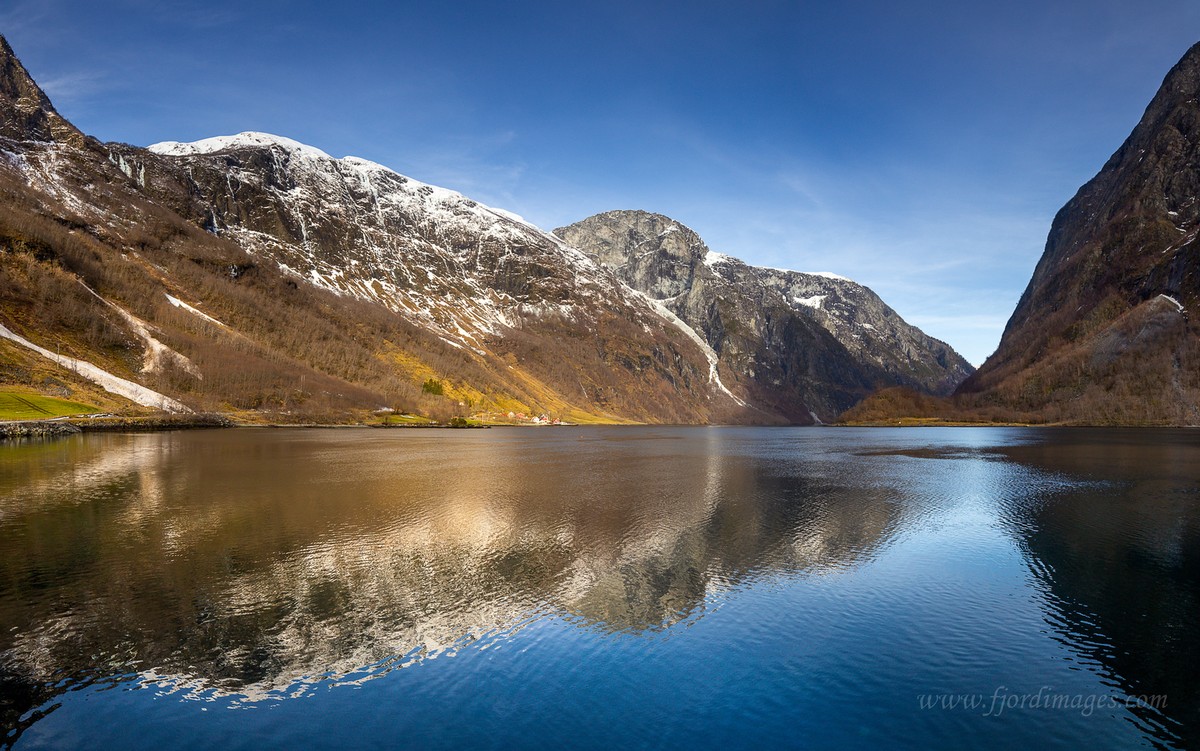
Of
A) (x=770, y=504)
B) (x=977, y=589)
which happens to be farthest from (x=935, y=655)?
(x=770, y=504)

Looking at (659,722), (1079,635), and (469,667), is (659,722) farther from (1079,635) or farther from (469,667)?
(1079,635)

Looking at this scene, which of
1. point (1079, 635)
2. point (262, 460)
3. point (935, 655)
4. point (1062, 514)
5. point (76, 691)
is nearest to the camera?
point (76, 691)

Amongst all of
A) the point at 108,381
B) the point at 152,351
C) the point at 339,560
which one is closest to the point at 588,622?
the point at 339,560

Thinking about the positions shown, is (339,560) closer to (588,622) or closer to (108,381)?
(588,622)

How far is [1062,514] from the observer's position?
5003 cm

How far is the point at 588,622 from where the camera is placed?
84.1ft

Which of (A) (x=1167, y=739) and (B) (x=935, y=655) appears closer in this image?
(A) (x=1167, y=739)

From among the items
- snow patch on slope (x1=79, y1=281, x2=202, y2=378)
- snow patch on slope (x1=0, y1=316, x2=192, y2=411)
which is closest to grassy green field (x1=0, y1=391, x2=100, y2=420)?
snow patch on slope (x1=0, y1=316, x2=192, y2=411)

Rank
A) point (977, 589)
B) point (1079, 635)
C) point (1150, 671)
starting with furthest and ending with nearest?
point (977, 589) → point (1079, 635) → point (1150, 671)

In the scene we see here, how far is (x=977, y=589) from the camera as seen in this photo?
30234mm

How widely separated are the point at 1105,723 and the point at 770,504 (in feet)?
127

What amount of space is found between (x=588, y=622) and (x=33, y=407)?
6046 inches

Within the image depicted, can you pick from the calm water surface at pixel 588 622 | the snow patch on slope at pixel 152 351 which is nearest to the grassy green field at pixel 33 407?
the snow patch on slope at pixel 152 351

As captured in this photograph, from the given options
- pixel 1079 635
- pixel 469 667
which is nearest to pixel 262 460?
pixel 469 667
